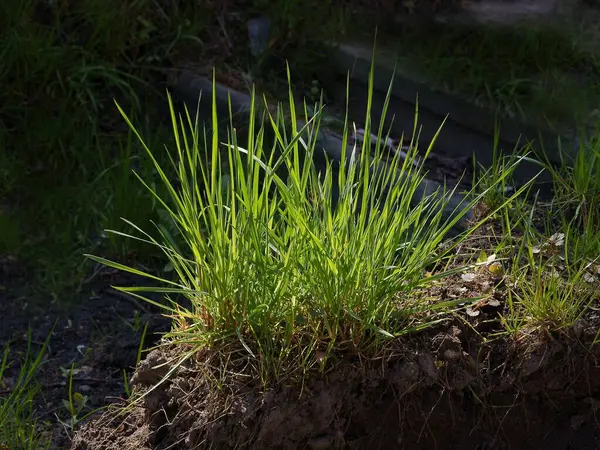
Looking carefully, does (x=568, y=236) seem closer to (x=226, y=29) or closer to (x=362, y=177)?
(x=362, y=177)

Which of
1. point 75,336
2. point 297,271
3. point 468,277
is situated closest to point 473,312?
point 468,277

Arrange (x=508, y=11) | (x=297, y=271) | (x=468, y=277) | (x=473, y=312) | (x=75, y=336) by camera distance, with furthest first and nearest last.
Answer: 1. (x=508, y=11)
2. (x=75, y=336)
3. (x=468, y=277)
4. (x=473, y=312)
5. (x=297, y=271)

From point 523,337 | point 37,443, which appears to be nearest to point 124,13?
point 37,443

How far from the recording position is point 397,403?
Result: 2.46 metres

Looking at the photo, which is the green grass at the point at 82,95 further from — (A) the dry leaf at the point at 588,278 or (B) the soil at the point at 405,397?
(A) the dry leaf at the point at 588,278

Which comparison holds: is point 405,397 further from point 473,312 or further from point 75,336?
point 75,336

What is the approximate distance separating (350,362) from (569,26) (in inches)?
134

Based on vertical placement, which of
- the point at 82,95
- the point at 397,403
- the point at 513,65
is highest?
the point at 513,65

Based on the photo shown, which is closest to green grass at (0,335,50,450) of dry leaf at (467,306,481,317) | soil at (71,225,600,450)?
soil at (71,225,600,450)

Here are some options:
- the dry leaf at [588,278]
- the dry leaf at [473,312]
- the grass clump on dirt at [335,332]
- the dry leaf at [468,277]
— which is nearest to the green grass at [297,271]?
the grass clump on dirt at [335,332]

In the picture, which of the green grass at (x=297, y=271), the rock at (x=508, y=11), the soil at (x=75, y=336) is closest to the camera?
the green grass at (x=297, y=271)

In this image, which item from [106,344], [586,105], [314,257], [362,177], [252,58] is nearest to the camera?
[314,257]

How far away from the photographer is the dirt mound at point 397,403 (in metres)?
2.36

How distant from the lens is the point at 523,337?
8.38 feet
